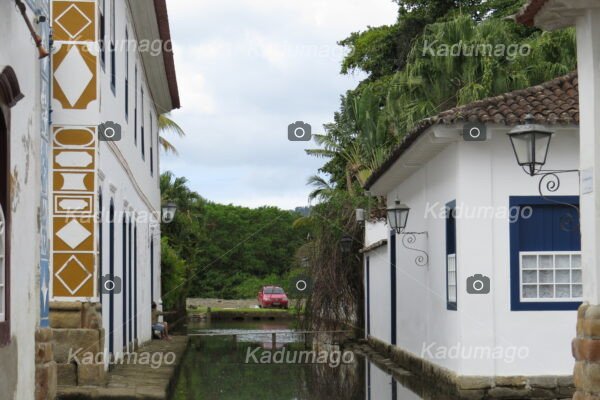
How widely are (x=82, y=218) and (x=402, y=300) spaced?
8896 mm

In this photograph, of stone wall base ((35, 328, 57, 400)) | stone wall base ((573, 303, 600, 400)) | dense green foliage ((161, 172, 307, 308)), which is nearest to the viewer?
stone wall base ((573, 303, 600, 400))

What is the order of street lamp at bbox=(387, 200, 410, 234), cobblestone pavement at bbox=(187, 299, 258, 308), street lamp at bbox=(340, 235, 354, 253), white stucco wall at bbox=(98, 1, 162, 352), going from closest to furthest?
white stucco wall at bbox=(98, 1, 162, 352) → street lamp at bbox=(387, 200, 410, 234) → street lamp at bbox=(340, 235, 354, 253) → cobblestone pavement at bbox=(187, 299, 258, 308)

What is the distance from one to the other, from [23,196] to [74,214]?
3.50 meters

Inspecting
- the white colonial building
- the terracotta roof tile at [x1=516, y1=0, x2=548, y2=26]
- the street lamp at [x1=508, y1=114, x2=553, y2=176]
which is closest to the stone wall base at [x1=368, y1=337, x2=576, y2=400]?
the street lamp at [x1=508, y1=114, x2=553, y2=176]

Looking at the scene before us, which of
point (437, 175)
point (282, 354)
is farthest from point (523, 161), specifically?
point (282, 354)

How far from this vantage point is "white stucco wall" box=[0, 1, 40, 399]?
875 centimetres

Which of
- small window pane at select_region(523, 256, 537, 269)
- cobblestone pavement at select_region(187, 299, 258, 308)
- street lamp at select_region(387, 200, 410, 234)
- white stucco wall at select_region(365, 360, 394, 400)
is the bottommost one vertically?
cobblestone pavement at select_region(187, 299, 258, 308)

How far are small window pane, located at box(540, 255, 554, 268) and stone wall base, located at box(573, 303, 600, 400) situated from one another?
19.6 ft

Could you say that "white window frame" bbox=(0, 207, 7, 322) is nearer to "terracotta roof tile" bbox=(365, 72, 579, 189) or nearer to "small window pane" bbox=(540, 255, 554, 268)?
"terracotta roof tile" bbox=(365, 72, 579, 189)

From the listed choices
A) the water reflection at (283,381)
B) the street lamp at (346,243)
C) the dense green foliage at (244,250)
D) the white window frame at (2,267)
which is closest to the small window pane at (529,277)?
the water reflection at (283,381)

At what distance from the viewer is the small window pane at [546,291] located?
14.4 m

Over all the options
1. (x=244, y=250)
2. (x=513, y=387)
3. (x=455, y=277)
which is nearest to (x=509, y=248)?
(x=455, y=277)

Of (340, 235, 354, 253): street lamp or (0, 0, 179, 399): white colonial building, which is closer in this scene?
(0, 0, 179, 399): white colonial building

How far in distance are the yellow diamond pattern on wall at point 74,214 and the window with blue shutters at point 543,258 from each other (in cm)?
602
